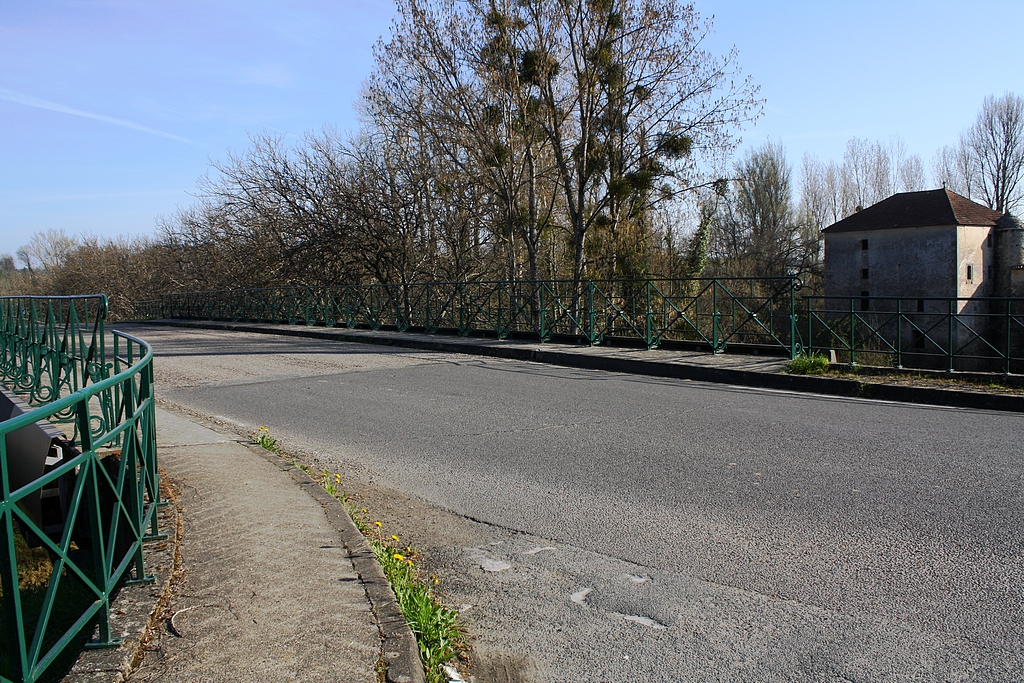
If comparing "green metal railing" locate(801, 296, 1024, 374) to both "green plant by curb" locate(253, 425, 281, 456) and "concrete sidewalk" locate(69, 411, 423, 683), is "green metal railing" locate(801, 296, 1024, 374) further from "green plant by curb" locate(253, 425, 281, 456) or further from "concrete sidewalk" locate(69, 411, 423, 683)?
"concrete sidewalk" locate(69, 411, 423, 683)

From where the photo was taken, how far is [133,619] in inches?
124

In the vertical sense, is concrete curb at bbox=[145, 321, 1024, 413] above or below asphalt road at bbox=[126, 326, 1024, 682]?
above

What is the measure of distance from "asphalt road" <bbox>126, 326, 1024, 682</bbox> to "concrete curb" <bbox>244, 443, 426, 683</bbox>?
1.07ft

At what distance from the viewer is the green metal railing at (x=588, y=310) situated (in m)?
13.3

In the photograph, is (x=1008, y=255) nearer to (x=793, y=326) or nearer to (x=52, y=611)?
(x=793, y=326)

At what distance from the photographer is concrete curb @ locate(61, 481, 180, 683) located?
2748 millimetres

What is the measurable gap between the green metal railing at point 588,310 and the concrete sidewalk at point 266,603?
9.58m

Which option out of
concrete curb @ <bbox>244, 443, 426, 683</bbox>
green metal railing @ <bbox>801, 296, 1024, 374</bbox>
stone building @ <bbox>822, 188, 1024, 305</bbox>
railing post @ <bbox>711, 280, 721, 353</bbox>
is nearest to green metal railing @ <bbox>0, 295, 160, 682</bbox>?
concrete curb @ <bbox>244, 443, 426, 683</bbox>

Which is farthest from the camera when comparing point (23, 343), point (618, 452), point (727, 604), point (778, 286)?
point (778, 286)

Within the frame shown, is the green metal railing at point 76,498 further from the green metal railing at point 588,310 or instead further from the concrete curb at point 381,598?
the green metal railing at point 588,310

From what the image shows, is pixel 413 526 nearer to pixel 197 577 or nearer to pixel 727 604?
pixel 197 577

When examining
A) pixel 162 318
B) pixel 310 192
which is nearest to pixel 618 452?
pixel 310 192

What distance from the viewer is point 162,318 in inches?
1339

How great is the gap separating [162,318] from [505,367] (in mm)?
26458
